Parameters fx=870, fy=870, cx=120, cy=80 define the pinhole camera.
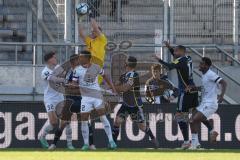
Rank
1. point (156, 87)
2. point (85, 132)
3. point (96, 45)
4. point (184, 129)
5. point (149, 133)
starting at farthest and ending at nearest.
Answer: point (156, 87) → point (96, 45) → point (149, 133) → point (184, 129) → point (85, 132)

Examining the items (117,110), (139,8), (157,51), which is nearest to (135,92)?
(117,110)

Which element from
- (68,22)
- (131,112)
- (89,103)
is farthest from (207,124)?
(68,22)

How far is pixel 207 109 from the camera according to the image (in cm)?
1819

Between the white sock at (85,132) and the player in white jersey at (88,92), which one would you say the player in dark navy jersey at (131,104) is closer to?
the player in white jersey at (88,92)

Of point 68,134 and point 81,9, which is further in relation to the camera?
point 81,9

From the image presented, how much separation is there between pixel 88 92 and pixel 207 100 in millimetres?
2510

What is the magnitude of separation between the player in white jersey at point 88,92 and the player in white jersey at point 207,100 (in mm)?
1753

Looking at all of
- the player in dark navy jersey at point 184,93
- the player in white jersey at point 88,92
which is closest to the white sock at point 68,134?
the player in white jersey at point 88,92

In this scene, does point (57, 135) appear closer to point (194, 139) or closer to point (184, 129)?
point (184, 129)

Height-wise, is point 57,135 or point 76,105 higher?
point 76,105

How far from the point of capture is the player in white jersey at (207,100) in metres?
18.2

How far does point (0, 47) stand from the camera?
2238cm

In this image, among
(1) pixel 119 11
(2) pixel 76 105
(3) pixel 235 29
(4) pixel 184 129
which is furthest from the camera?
(1) pixel 119 11

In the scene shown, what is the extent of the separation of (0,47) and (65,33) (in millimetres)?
1709
